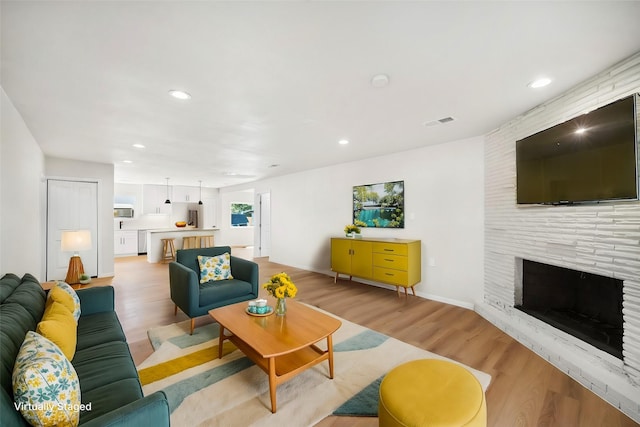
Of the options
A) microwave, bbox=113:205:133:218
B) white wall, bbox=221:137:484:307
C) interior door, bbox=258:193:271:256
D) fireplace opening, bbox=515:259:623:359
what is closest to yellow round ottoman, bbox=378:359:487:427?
fireplace opening, bbox=515:259:623:359

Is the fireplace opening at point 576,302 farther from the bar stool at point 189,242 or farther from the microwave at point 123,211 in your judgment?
the microwave at point 123,211

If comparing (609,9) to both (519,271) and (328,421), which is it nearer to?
(519,271)

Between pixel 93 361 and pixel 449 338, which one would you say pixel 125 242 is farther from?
pixel 449 338

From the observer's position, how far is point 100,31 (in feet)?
5.11

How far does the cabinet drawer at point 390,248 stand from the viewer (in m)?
4.06

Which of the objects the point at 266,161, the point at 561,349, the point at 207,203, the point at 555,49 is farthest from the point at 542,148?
the point at 207,203

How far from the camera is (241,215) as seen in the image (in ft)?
36.4

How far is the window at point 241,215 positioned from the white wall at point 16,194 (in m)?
7.11

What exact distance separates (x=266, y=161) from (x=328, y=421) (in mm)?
4405

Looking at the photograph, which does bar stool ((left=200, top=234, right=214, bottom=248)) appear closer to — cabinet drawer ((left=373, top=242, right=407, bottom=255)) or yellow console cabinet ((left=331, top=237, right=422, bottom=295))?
yellow console cabinet ((left=331, top=237, right=422, bottom=295))

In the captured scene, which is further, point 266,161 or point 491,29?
point 266,161

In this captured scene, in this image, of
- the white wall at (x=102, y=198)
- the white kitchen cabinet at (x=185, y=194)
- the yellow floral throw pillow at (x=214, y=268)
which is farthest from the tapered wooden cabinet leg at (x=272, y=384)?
the white kitchen cabinet at (x=185, y=194)

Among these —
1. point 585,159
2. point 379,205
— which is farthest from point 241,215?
point 585,159

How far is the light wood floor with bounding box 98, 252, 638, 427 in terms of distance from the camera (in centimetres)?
179
